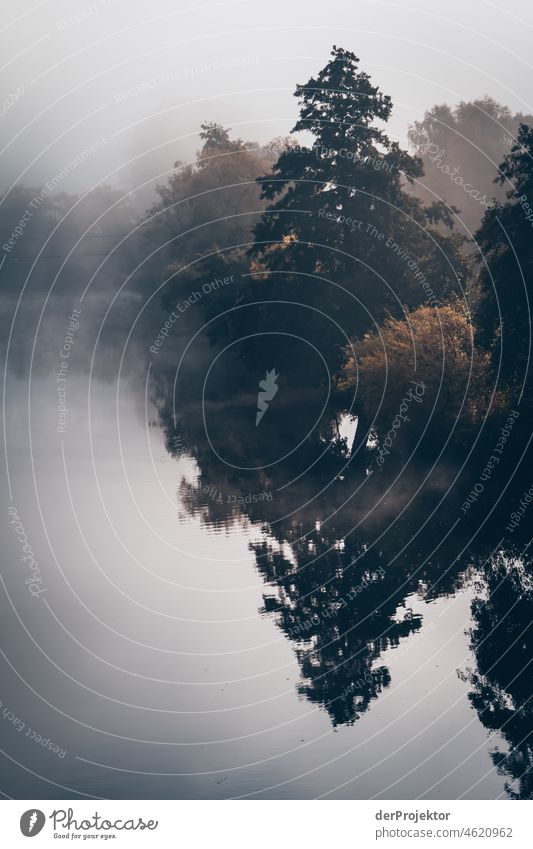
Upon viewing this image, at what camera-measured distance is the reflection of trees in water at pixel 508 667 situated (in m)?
23.2

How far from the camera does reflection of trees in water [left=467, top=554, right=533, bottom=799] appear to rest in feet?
76.3

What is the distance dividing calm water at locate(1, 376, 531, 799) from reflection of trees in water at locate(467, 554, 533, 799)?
67 millimetres

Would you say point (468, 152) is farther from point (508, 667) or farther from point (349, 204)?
point (508, 667)

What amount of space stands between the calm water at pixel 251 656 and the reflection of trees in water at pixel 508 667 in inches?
2.6

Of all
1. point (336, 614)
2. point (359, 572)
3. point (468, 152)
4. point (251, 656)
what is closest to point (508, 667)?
point (251, 656)

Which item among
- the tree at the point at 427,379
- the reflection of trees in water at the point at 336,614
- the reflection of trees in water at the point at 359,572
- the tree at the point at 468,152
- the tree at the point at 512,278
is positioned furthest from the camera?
the tree at the point at 468,152

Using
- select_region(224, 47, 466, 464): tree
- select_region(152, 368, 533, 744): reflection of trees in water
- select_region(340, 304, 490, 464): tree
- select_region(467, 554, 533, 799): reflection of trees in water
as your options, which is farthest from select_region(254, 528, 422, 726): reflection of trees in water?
select_region(224, 47, 466, 464): tree

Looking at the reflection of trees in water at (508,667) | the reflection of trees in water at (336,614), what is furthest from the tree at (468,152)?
the reflection of trees in water at (508,667)

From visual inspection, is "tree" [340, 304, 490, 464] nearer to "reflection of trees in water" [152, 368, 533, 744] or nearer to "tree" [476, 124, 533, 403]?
"tree" [476, 124, 533, 403]

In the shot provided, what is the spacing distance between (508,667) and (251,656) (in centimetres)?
573

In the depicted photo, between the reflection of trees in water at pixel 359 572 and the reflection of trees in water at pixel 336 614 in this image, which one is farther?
the reflection of trees in water at pixel 336 614

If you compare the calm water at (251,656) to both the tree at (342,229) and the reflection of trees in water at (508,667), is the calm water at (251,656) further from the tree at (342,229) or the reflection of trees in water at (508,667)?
the tree at (342,229)

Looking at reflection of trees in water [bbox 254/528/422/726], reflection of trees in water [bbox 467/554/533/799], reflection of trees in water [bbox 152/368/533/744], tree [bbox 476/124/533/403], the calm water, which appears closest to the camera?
reflection of trees in water [bbox 467/554/533/799]

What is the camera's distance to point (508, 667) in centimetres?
2789
